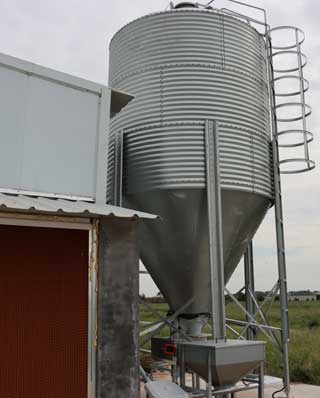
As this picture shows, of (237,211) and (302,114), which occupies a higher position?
(302,114)

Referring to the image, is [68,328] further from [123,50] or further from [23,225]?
[123,50]

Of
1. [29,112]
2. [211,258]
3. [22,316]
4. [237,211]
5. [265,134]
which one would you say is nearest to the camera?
[22,316]

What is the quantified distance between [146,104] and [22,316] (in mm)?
4576

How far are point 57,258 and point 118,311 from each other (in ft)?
3.21

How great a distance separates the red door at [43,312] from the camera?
4.88 meters

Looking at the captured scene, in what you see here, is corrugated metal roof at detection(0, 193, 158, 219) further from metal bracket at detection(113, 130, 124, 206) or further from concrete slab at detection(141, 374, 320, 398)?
concrete slab at detection(141, 374, 320, 398)

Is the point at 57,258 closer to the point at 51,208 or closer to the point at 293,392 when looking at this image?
the point at 51,208

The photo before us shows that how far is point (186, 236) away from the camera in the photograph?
768 centimetres

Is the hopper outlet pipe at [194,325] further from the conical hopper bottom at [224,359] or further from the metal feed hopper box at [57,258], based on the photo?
the metal feed hopper box at [57,258]

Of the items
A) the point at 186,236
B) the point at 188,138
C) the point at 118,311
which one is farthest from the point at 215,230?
the point at 118,311

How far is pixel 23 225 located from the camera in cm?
514

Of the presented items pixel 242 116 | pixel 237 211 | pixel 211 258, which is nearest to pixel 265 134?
pixel 242 116

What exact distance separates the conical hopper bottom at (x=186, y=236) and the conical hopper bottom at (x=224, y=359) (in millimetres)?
1272

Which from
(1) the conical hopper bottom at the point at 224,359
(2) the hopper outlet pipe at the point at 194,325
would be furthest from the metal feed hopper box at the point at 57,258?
(2) the hopper outlet pipe at the point at 194,325
